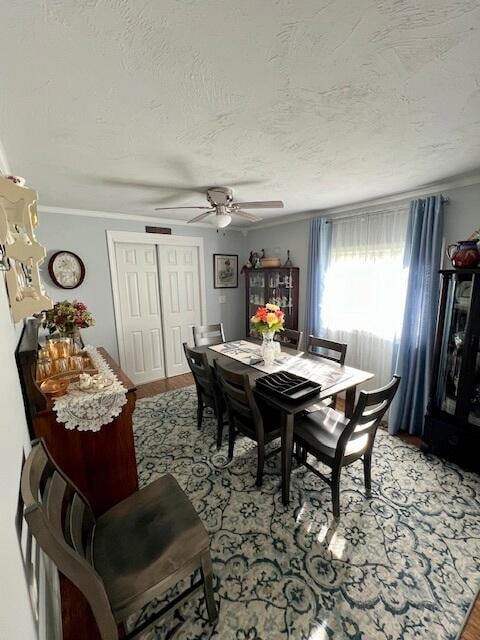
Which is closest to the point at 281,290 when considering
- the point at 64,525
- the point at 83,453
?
the point at 83,453

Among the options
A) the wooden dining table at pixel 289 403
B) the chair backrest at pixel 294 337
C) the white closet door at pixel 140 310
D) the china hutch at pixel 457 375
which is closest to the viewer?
the wooden dining table at pixel 289 403

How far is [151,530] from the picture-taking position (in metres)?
1.20

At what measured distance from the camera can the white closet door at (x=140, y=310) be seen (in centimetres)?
359

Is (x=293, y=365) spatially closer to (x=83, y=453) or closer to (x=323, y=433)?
(x=323, y=433)

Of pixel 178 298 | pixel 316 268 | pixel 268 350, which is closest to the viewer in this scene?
pixel 268 350

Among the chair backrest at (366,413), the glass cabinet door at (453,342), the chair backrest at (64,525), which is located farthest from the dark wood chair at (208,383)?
the glass cabinet door at (453,342)

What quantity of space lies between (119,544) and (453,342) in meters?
2.68

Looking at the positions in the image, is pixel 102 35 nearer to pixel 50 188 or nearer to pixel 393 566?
pixel 50 188

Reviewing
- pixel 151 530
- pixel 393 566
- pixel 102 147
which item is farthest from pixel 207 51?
pixel 393 566

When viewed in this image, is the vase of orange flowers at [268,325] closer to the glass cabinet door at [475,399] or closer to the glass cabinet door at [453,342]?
the glass cabinet door at [453,342]

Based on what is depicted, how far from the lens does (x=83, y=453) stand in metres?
1.57

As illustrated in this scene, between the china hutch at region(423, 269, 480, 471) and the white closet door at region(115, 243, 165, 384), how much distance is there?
11.1ft

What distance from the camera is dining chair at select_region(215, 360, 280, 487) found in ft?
5.79

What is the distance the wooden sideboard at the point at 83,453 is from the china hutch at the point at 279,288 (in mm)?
2650
